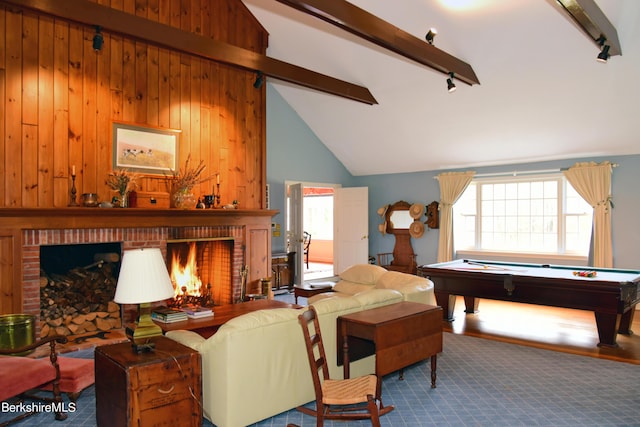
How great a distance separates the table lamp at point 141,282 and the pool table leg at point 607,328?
14.1 feet

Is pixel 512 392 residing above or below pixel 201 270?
below

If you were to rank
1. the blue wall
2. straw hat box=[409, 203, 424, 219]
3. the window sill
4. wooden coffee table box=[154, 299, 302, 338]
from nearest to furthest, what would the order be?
wooden coffee table box=[154, 299, 302, 338]
the blue wall
the window sill
straw hat box=[409, 203, 424, 219]

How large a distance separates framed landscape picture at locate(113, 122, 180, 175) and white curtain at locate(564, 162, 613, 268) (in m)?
5.92

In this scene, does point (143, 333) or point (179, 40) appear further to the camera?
point (179, 40)

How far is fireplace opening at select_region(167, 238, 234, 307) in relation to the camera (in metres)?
5.95

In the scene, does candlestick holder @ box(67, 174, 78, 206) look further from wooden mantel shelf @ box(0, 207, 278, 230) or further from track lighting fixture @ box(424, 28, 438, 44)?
track lighting fixture @ box(424, 28, 438, 44)

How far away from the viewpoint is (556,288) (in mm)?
4746

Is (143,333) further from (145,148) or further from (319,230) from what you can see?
(319,230)

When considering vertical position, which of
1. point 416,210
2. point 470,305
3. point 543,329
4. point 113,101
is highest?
point 113,101

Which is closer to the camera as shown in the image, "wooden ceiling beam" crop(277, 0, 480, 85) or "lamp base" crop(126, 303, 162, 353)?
"lamp base" crop(126, 303, 162, 353)

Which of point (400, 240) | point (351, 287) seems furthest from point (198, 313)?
point (400, 240)

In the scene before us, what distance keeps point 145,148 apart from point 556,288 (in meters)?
4.93

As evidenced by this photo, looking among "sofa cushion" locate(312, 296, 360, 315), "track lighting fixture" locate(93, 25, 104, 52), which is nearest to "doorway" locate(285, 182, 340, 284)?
"track lighting fixture" locate(93, 25, 104, 52)

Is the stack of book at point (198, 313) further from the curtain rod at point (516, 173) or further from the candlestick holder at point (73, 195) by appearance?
the curtain rod at point (516, 173)
